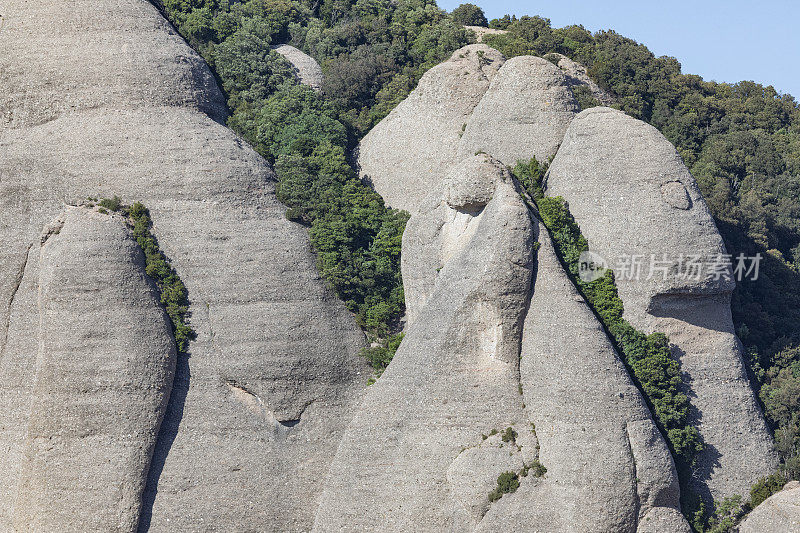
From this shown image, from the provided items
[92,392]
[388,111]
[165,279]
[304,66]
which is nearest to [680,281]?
[388,111]

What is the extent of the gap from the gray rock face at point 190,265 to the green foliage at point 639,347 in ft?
26.6

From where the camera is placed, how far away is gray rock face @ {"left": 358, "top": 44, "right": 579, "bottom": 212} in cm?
3922

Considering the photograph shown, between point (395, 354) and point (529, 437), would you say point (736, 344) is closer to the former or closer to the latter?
point (529, 437)

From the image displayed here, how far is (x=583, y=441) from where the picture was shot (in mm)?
30781

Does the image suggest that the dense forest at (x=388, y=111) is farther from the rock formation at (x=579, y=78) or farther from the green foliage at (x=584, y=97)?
the green foliage at (x=584, y=97)

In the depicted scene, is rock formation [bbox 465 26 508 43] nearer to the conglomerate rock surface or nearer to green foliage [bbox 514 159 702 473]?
the conglomerate rock surface

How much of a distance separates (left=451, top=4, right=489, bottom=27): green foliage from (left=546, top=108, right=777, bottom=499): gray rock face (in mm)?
19579

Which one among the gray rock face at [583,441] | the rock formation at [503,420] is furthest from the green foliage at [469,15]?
the gray rock face at [583,441]

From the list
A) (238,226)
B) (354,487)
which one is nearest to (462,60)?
(238,226)

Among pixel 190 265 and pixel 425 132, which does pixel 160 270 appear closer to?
pixel 190 265

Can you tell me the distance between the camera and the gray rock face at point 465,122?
39219 mm

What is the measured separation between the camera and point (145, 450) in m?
33.4

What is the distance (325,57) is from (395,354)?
21759mm

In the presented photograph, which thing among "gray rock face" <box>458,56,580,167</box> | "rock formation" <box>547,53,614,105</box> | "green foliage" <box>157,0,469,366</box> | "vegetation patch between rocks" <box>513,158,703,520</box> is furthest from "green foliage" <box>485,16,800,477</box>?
"vegetation patch between rocks" <box>513,158,703,520</box>
